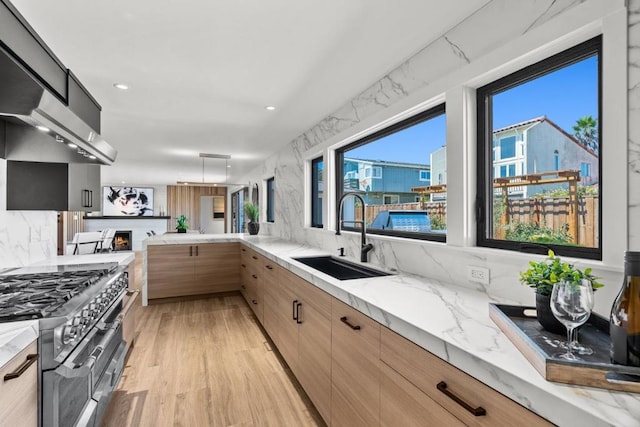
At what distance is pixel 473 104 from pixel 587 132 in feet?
1.83

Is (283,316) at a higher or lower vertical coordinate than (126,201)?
lower

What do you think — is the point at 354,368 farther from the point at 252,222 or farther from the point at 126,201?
the point at 126,201

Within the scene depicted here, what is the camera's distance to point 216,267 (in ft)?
15.2

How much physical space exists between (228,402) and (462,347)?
1.81 meters

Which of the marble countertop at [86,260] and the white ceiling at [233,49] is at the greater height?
the white ceiling at [233,49]

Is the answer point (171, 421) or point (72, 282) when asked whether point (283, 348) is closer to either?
point (171, 421)

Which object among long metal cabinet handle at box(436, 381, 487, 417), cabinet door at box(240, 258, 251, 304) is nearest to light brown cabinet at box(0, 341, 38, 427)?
long metal cabinet handle at box(436, 381, 487, 417)

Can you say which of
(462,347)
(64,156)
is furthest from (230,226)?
(462,347)

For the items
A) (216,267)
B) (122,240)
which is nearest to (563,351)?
(216,267)

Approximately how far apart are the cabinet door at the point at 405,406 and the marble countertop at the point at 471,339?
17cm

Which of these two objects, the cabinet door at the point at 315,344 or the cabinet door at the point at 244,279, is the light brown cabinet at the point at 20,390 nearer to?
the cabinet door at the point at 315,344

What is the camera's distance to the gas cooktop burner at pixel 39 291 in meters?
1.24

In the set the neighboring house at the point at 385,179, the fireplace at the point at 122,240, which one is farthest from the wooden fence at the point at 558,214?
the fireplace at the point at 122,240

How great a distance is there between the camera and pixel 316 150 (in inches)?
141
